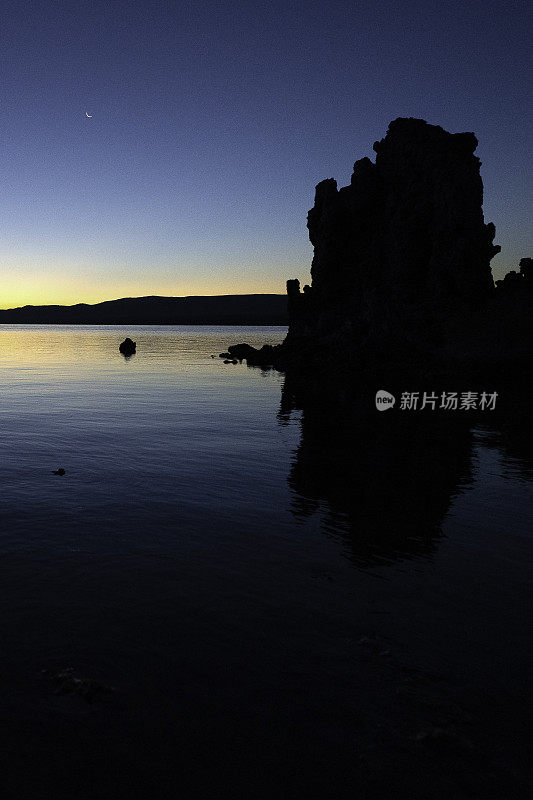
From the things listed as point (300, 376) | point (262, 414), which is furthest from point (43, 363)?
point (262, 414)

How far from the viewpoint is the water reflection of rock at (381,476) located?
16.5 meters

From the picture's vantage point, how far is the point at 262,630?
10.7m

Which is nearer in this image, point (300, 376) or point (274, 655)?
point (274, 655)

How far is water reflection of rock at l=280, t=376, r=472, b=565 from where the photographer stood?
Result: 650 inches

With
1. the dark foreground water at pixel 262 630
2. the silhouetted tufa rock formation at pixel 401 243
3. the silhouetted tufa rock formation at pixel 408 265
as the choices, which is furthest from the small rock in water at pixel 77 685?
the silhouetted tufa rock formation at pixel 401 243

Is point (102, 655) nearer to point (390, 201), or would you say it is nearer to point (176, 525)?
point (176, 525)

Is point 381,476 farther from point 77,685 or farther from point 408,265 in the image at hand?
point 408,265

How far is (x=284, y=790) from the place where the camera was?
23.0 feet

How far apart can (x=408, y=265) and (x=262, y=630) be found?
270ft

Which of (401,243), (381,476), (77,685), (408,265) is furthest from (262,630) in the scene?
(401,243)

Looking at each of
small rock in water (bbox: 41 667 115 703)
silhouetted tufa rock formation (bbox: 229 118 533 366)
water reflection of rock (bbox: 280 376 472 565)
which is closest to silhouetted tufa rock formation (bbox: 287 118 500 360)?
silhouetted tufa rock formation (bbox: 229 118 533 366)

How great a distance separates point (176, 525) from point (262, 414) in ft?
81.8

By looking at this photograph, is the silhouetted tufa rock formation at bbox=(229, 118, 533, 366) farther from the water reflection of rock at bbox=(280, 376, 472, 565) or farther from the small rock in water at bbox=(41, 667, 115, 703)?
the small rock in water at bbox=(41, 667, 115, 703)

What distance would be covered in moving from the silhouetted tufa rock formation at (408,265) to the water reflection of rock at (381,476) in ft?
118
